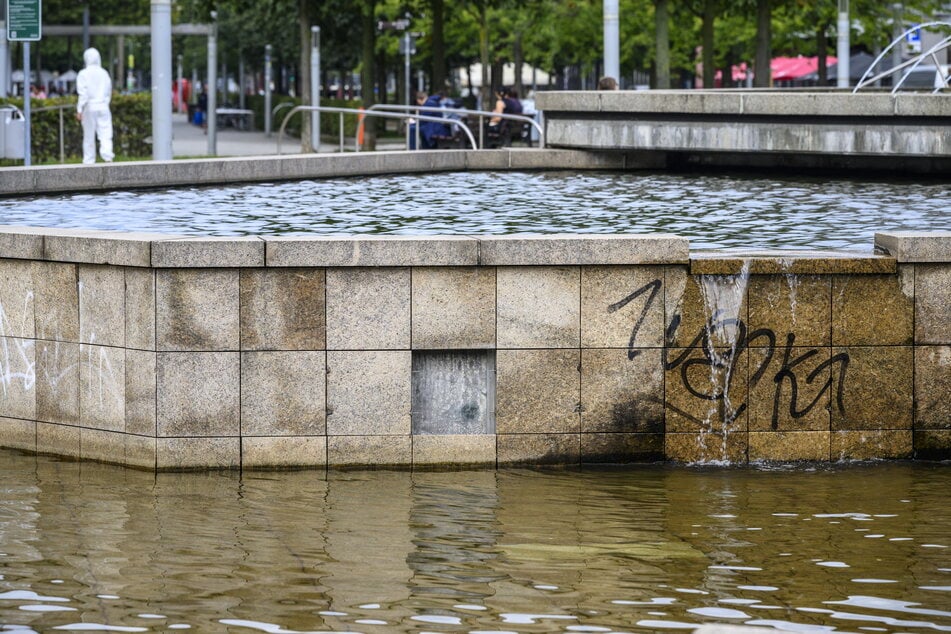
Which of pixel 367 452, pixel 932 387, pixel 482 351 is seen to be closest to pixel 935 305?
pixel 932 387

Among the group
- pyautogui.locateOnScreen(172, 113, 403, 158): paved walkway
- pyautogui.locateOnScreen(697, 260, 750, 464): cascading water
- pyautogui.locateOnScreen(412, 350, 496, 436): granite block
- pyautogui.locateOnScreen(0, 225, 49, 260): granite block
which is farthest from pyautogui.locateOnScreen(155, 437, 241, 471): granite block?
pyautogui.locateOnScreen(172, 113, 403, 158): paved walkway

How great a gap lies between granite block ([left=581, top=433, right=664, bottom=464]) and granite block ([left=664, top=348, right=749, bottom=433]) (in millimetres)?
132

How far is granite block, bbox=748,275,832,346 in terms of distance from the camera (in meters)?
9.12

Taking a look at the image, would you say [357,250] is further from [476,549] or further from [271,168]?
[271,168]

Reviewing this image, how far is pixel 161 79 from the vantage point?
2247 cm

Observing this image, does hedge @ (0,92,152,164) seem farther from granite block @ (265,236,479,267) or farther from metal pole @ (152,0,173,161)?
granite block @ (265,236,479,267)

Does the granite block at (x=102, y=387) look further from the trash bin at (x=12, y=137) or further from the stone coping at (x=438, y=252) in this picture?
the trash bin at (x=12, y=137)

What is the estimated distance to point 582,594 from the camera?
6.27 m

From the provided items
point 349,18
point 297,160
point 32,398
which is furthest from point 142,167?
point 349,18

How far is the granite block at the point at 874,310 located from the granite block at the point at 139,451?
12.2 ft

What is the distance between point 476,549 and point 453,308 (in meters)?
2.23

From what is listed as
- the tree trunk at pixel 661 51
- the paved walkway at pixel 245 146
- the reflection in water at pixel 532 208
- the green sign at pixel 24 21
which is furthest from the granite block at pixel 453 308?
the paved walkway at pixel 245 146

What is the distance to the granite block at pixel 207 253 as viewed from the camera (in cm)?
871

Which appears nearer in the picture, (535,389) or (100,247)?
(100,247)
